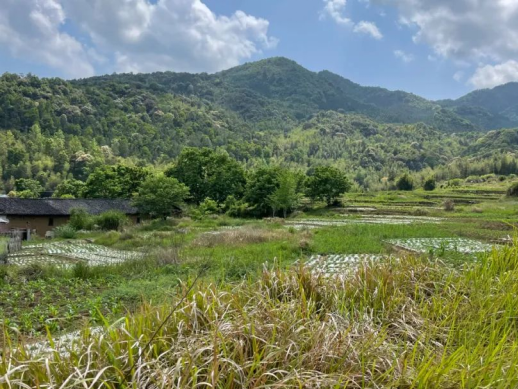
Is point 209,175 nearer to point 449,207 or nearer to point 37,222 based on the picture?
point 37,222

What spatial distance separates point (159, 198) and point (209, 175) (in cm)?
1953

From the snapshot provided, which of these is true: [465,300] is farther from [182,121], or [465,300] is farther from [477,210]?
[182,121]

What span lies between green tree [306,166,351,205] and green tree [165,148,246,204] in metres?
10.8

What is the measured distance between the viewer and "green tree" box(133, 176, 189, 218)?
139 feet

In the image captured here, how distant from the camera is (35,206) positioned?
37312mm

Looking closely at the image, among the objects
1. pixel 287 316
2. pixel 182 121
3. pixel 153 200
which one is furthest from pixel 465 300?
pixel 182 121

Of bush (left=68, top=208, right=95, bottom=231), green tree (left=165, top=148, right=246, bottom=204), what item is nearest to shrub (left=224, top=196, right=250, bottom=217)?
green tree (left=165, top=148, right=246, bottom=204)

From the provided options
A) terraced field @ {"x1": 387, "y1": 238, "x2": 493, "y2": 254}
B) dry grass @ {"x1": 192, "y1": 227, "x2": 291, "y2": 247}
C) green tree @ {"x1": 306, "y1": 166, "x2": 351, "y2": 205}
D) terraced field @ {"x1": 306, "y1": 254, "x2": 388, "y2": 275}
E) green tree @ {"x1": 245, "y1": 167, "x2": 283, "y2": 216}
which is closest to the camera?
terraced field @ {"x1": 306, "y1": 254, "x2": 388, "y2": 275}

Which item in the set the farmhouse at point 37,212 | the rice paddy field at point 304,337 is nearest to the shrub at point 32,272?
the rice paddy field at point 304,337

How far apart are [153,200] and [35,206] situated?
37.1 feet

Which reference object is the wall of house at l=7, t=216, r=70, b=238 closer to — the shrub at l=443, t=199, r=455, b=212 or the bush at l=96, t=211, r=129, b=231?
the bush at l=96, t=211, r=129, b=231

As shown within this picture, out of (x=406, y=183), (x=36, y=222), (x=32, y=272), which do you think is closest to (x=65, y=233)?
(x=36, y=222)

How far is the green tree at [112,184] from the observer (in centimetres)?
5809

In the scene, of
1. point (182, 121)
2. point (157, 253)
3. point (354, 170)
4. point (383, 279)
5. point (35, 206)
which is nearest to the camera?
point (383, 279)
